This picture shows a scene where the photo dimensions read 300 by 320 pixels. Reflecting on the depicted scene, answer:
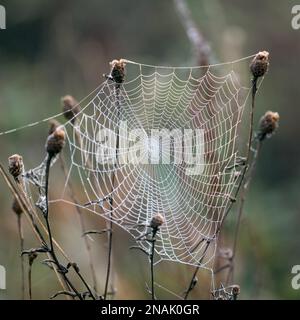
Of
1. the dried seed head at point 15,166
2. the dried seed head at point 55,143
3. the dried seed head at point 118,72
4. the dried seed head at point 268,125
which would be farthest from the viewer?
the dried seed head at point 268,125

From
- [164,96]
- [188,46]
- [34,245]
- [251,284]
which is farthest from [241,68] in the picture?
[188,46]

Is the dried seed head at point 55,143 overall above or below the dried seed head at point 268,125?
below

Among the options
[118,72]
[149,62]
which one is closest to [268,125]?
[118,72]

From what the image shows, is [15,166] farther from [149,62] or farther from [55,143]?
[149,62]

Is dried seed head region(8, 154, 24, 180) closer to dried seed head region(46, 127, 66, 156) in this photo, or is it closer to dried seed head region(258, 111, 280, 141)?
dried seed head region(46, 127, 66, 156)

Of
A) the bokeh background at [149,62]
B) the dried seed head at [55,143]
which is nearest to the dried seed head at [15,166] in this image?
the dried seed head at [55,143]

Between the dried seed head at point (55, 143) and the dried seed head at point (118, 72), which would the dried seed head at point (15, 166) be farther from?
the dried seed head at point (118, 72)
